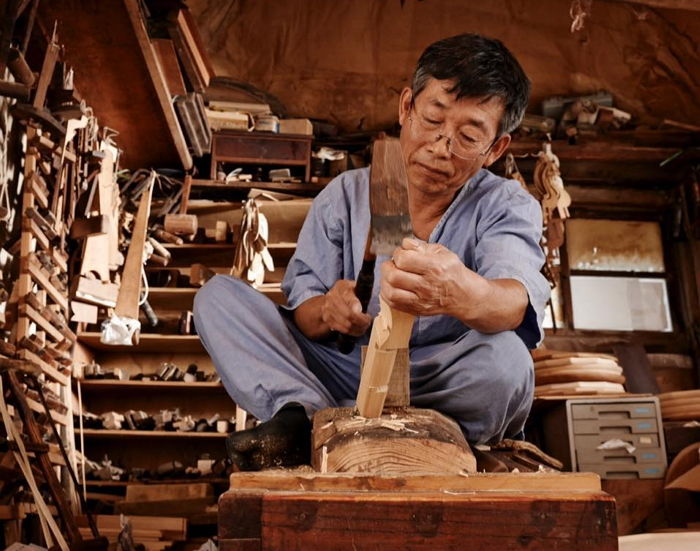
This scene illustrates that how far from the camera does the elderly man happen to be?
1796 millimetres

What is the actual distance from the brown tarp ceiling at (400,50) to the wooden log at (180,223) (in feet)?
5.83

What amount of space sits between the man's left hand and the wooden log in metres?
5.26

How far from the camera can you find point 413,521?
1195 mm

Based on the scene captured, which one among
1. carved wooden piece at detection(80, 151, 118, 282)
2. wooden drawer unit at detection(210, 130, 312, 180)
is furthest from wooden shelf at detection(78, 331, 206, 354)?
wooden drawer unit at detection(210, 130, 312, 180)

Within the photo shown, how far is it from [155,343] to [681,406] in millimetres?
3978

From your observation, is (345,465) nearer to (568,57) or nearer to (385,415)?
(385,415)

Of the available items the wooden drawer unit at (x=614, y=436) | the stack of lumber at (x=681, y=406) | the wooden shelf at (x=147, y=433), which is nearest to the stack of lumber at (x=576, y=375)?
the wooden drawer unit at (x=614, y=436)

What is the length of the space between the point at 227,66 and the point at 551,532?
7175mm

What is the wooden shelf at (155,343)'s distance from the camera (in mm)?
6156

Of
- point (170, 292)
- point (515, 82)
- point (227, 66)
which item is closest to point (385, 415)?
point (515, 82)

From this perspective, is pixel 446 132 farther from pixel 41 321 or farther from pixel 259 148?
pixel 259 148

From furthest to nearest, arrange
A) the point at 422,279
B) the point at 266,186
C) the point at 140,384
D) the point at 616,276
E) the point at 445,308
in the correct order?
the point at 616,276, the point at 266,186, the point at 140,384, the point at 445,308, the point at 422,279

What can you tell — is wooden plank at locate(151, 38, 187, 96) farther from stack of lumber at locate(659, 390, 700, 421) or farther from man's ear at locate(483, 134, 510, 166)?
stack of lumber at locate(659, 390, 700, 421)

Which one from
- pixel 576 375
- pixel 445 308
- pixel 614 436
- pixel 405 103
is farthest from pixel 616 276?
pixel 445 308
